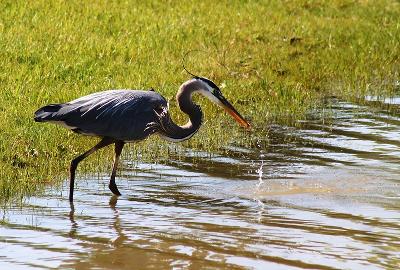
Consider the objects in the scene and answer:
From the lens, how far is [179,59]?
13953 mm

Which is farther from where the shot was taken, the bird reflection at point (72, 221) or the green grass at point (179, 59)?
the green grass at point (179, 59)

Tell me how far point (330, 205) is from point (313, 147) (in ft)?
7.96

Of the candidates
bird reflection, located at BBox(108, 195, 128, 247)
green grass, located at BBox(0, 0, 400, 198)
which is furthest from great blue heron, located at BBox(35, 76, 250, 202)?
green grass, located at BBox(0, 0, 400, 198)

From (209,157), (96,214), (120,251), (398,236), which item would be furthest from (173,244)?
(209,157)

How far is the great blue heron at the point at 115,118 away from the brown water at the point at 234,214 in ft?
1.46

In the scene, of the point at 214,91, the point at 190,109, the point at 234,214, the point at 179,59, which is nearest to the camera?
the point at 234,214

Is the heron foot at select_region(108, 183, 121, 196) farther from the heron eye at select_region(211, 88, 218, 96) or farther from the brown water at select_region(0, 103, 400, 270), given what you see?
the heron eye at select_region(211, 88, 218, 96)

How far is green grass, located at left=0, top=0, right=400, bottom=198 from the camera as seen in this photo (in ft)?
33.6

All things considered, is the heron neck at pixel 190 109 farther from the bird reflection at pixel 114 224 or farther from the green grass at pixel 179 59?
the bird reflection at pixel 114 224

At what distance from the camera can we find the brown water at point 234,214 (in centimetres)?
696

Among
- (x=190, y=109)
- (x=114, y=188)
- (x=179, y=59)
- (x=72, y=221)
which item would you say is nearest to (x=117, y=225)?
(x=72, y=221)

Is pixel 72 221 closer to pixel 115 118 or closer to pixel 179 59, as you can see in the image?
pixel 115 118

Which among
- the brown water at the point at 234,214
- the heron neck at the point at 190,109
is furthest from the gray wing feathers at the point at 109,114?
the brown water at the point at 234,214

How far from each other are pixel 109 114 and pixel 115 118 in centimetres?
6
